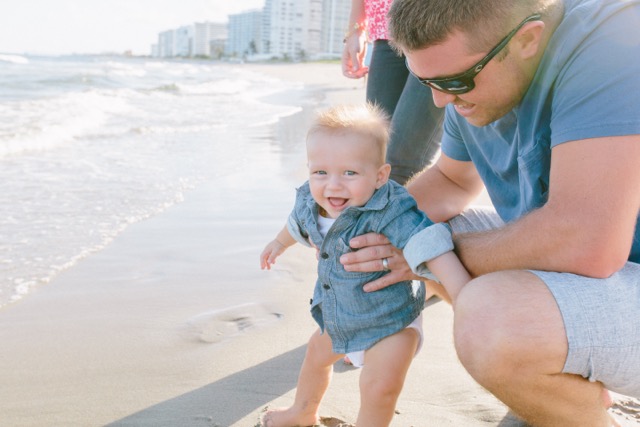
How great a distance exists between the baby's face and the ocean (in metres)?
1.96

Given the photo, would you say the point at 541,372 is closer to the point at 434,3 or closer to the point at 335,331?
the point at 335,331

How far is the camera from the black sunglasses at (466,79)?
6.31 ft

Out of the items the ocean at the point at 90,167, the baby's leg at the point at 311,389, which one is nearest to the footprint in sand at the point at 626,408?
the baby's leg at the point at 311,389

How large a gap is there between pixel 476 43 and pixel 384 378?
1.07 m

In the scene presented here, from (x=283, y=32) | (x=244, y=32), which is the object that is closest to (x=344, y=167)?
(x=283, y=32)

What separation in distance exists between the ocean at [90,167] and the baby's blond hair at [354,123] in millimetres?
2011

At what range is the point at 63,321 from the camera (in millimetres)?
3055

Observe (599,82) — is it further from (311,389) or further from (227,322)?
(227,322)

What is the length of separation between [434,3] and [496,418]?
1.43 metres

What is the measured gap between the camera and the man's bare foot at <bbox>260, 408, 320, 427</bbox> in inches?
89.3

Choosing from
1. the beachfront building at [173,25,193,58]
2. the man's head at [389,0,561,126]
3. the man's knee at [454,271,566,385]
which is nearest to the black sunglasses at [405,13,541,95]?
the man's head at [389,0,561,126]

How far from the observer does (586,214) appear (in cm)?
176

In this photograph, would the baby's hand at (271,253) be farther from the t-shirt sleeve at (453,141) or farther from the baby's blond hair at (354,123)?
the t-shirt sleeve at (453,141)

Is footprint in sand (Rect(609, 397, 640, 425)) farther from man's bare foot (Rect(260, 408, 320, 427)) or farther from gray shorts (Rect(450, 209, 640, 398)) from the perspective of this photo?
man's bare foot (Rect(260, 408, 320, 427))
